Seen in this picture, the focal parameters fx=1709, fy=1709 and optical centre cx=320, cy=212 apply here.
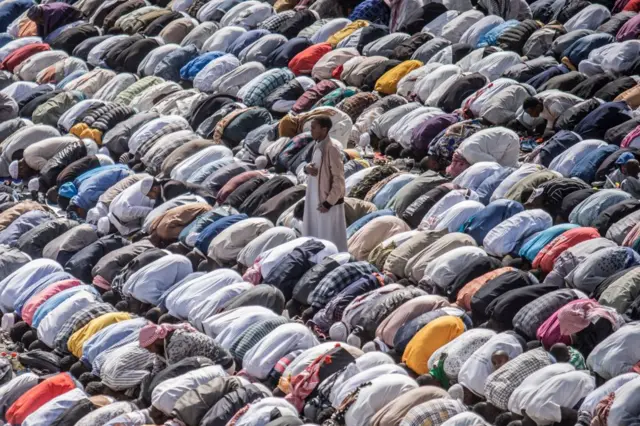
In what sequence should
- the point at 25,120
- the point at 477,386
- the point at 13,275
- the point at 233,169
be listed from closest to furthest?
the point at 477,386
the point at 13,275
the point at 233,169
the point at 25,120

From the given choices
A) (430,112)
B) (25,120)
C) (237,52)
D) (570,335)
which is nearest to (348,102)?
(430,112)

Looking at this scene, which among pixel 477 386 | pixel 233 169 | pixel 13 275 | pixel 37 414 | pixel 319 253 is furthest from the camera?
pixel 233 169

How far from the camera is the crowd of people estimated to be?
1234 centimetres

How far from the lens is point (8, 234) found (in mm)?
16203

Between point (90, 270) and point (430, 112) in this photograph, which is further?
point (430, 112)

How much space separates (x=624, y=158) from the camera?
15.0 metres

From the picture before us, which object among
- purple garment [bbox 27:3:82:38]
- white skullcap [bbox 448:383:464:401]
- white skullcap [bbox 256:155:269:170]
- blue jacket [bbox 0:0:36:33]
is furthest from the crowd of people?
blue jacket [bbox 0:0:36:33]

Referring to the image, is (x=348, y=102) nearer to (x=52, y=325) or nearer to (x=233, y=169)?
(x=233, y=169)

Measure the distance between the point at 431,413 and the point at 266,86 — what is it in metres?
7.61

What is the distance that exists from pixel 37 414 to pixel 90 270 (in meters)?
2.74

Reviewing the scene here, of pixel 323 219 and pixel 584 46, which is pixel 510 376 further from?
pixel 584 46

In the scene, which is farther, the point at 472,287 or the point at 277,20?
the point at 277,20

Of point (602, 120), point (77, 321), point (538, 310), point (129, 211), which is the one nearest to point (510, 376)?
point (538, 310)

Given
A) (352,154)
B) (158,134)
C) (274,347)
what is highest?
(352,154)
